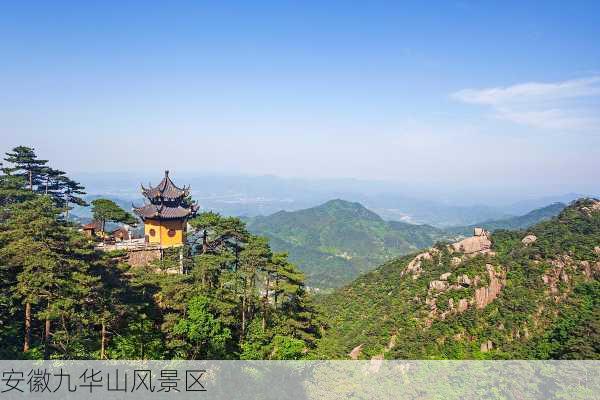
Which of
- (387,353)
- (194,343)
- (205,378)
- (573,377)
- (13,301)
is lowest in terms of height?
(387,353)

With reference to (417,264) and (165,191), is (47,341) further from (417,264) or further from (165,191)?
(417,264)

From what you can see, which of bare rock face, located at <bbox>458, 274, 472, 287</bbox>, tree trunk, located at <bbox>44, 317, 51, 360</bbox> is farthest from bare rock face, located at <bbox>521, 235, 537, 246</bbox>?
tree trunk, located at <bbox>44, 317, 51, 360</bbox>

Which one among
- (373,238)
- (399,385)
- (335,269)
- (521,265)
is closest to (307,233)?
(373,238)

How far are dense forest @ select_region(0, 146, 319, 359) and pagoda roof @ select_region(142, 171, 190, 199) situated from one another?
3.85m

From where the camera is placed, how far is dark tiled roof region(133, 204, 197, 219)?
78.3ft

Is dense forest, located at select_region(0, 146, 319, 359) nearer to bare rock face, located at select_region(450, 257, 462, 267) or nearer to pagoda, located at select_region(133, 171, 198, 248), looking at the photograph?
pagoda, located at select_region(133, 171, 198, 248)

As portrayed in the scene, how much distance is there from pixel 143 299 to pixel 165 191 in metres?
10.2

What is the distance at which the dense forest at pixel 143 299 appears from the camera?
12406 millimetres

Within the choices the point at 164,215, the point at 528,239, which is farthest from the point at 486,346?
the point at 164,215

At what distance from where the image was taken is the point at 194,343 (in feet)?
51.6

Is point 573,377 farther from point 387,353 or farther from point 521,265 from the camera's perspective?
point 521,265

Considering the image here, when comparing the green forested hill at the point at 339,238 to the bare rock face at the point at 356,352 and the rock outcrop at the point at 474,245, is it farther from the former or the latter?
the bare rock face at the point at 356,352

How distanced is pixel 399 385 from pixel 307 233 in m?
150

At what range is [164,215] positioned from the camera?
23.9 m
